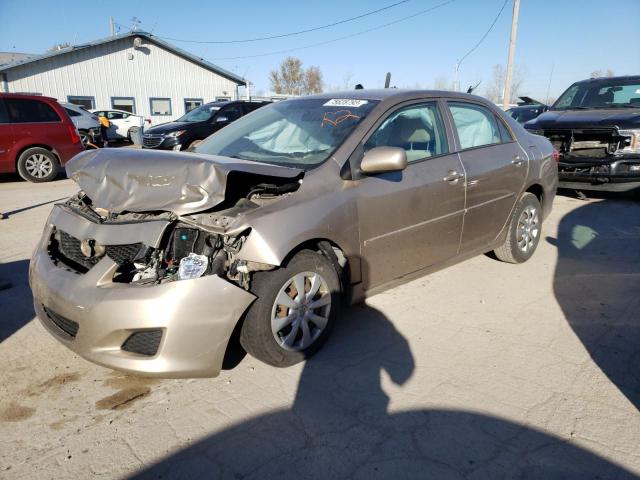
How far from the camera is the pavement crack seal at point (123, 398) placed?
2.65 meters

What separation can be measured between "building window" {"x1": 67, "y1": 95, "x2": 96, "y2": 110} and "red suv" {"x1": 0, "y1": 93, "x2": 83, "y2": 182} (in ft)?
49.9

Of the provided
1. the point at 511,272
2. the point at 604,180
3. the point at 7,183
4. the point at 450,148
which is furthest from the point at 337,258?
the point at 7,183

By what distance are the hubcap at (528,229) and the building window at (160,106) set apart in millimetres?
25293

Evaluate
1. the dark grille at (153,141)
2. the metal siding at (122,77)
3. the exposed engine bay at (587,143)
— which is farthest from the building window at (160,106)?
the exposed engine bay at (587,143)

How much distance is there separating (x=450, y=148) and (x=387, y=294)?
4.49 feet

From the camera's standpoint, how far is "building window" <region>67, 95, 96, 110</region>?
24.0 m

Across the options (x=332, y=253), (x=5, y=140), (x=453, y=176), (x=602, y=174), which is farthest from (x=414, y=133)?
(x=5, y=140)

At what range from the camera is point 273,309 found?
2809 millimetres

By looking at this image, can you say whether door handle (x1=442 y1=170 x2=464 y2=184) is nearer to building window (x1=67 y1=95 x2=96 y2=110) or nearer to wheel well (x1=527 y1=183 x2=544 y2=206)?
wheel well (x1=527 y1=183 x2=544 y2=206)

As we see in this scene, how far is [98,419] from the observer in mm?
2547

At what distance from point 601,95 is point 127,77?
23595 mm

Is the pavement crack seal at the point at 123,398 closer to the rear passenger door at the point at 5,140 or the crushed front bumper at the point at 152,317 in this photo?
the crushed front bumper at the point at 152,317

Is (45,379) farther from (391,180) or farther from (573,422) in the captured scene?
(573,422)

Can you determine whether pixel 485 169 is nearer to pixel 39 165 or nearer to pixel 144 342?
pixel 144 342
